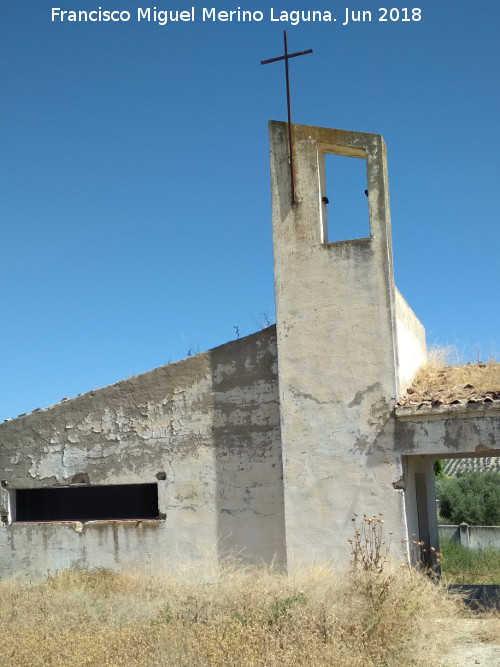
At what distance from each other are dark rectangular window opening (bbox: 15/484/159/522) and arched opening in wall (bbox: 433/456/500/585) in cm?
551

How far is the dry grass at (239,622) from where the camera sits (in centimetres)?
685

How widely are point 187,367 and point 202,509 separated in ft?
7.37

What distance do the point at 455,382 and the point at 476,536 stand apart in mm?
8246

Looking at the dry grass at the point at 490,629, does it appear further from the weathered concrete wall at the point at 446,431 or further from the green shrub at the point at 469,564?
the green shrub at the point at 469,564

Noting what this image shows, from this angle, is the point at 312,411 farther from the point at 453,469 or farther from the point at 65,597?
the point at 453,469

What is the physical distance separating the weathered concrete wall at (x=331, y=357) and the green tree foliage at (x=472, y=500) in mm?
12994

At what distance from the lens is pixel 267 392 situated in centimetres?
1150

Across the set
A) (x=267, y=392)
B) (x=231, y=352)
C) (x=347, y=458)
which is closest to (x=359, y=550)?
(x=347, y=458)

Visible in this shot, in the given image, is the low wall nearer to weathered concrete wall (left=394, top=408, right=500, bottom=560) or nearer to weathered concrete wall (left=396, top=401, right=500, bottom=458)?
weathered concrete wall (left=394, top=408, right=500, bottom=560)

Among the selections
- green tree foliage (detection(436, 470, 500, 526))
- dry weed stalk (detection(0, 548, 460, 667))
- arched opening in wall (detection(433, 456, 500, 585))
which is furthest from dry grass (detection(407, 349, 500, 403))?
green tree foliage (detection(436, 470, 500, 526))

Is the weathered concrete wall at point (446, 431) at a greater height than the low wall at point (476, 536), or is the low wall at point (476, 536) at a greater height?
the weathered concrete wall at point (446, 431)

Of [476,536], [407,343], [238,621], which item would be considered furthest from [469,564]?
[238,621]

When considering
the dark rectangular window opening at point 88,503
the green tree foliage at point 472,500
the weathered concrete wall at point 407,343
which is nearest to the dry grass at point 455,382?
the weathered concrete wall at point 407,343

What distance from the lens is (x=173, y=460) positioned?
38.8 ft
